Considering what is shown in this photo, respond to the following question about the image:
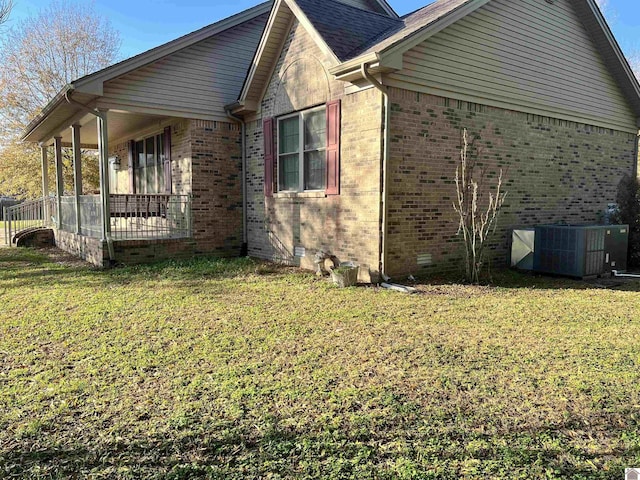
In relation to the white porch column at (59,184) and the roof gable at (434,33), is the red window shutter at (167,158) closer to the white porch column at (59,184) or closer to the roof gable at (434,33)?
the white porch column at (59,184)

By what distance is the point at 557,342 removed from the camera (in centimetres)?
456

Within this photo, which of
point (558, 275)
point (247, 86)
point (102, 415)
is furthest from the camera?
point (247, 86)

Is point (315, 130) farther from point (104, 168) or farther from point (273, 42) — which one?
point (104, 168)

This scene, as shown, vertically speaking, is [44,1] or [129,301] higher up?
[44,1]

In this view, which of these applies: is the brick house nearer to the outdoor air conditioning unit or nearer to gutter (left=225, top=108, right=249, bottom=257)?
gutter (left=225, top=108, right=249, bottom=257)

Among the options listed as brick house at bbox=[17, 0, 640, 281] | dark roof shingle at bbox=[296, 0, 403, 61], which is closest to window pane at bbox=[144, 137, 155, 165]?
brick house at bbox=[17, 0, 640, 281]

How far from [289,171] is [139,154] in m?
6.39

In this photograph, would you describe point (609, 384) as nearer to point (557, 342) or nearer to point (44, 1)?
point (557, 342)

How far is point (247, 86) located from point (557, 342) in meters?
7.87

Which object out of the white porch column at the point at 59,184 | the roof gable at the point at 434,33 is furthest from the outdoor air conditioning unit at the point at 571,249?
the white porch column at the point at 59,184

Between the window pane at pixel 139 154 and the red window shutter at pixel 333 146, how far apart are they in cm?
752

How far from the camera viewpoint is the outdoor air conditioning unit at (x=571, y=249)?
8.08 m

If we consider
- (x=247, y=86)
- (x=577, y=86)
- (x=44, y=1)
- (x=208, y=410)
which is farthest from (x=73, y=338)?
(x=44, y=1)

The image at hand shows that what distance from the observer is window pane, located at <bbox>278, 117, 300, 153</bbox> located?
921 cm
